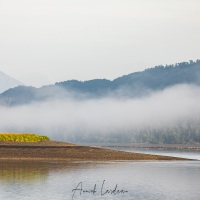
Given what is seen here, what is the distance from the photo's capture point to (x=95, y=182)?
6438cm

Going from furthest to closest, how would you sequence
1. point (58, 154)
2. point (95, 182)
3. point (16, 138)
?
1. point (16, 138)
2. point (58, 154)
3. point (95, 182)

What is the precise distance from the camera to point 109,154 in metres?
119

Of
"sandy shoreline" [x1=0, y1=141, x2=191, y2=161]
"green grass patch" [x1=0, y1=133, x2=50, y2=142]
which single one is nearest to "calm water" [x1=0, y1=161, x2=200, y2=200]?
"sandy shoreline" [x1=0, y1=141, x2=191, y2=161]

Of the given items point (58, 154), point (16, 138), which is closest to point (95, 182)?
point (58, 154)

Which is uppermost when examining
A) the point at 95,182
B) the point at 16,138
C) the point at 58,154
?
the point at 16,138

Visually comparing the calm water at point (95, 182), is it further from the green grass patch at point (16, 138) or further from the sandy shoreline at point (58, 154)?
the green grass patch at point (16, 138)

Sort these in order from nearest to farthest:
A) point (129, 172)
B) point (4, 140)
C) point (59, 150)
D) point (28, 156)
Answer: point (129, 172)
point (28, 156)
point (59, 150)
point (4, 140)

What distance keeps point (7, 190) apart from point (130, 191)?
11.7 metres

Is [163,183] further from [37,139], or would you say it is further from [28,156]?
[37,139]

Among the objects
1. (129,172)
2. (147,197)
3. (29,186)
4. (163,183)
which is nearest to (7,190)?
(29,186)

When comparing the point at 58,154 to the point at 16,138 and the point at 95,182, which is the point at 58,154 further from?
the point at 95,182

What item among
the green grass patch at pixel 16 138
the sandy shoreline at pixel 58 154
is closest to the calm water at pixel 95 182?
the sandy shoreline at pixel 58 154

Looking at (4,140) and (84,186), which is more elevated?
(4,140)

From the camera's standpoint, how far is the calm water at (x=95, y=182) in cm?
5244
